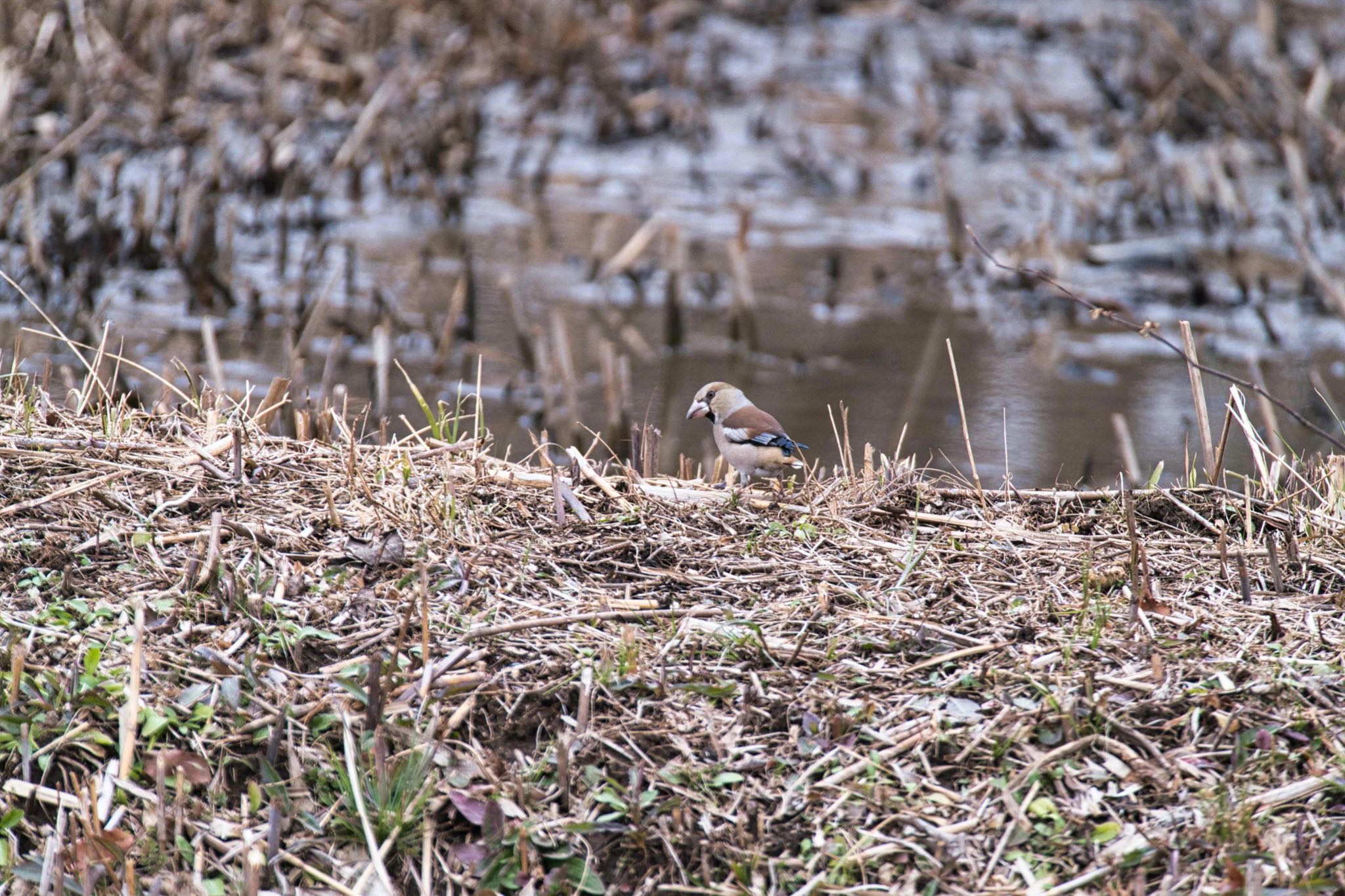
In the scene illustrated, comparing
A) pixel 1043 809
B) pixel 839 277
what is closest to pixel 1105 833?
pixel 1043 809

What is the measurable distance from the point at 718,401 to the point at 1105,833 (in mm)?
2248

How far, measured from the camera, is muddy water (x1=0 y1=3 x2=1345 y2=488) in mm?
7477

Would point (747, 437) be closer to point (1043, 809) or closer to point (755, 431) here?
point (755, 431)

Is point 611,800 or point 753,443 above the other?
point 753,443

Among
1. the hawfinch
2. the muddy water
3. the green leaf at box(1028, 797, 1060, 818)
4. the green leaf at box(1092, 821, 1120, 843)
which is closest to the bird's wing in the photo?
the hawfinch

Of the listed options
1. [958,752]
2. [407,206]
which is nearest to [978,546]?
[958,752]

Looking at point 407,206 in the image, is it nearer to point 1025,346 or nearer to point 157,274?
point 157,274

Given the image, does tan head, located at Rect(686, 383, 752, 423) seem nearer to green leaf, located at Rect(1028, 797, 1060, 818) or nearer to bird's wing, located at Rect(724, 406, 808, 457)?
bird's wing, located at Rect(724, 406, 808, 457)

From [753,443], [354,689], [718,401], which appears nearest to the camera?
[354,689]

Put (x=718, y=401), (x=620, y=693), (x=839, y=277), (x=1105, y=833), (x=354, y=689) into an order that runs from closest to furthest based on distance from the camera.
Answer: (x=1105, y=833)
(x=354, y=689)
(x=620, y=693)
(x=718, y=401)
(x=839, y=277)

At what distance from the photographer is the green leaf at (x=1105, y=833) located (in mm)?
2877

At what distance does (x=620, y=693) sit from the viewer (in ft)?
10.3

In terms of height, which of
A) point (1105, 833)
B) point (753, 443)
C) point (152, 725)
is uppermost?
point (753, 443)

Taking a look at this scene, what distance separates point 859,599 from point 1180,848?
980mm
